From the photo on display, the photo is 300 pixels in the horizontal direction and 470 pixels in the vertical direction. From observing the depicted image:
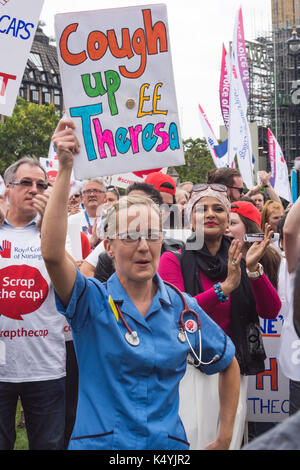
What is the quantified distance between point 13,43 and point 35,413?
2146 mm

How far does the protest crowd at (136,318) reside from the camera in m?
2.00

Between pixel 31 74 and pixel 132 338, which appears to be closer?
pixel 132 338

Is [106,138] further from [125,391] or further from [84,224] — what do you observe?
[84,224]

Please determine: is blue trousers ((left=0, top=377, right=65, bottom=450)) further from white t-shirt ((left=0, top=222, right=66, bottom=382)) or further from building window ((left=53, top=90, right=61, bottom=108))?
building window ((left=53, top=90, right=61, bottom=108))

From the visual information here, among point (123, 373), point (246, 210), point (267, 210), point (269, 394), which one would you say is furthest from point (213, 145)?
point (123, 373)

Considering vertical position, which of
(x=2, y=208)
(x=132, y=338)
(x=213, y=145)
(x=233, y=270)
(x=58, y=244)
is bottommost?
(x=213, y=145)

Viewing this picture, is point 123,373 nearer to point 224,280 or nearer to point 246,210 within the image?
point 224,280

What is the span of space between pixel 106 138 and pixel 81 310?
1121 millimetres

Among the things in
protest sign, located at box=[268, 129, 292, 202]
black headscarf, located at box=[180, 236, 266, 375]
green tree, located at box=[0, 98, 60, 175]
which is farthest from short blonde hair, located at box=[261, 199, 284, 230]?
green tree, located at box=[0, 98, 60, 175]

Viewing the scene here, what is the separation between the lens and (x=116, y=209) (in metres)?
2.27

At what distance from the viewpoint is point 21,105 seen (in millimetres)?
38688

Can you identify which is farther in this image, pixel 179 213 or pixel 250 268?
pixel 179 213
